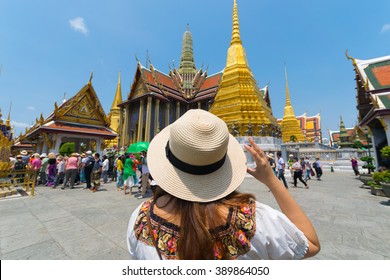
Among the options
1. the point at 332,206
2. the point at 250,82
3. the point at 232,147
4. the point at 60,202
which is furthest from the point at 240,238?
the point at 250,82

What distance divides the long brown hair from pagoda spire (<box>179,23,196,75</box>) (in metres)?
29.6

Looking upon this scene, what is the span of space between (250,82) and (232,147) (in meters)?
15.4

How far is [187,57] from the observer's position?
29.5 metres

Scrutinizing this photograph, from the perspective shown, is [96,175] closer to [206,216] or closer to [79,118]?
[206,216]

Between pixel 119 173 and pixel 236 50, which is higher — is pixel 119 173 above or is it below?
below

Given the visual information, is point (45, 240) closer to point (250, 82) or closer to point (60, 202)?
point (60, 202)

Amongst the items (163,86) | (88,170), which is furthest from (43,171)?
(163,86)

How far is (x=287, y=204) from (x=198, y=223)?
50cm

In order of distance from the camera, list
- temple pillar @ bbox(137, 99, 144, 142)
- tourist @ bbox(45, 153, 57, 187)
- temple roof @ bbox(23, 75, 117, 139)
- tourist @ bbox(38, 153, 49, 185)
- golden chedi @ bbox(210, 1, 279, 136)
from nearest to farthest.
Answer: tourist @ bbox(45, 153, 57, 187) < tourist @ bbox(38, 153, 49, 185) < temple roof @ bbox(23, 75, 117, 139) < golden chedi @ bbox(210, 1, 279, 136) < temple pillar @ bbox(137, 99, 144, 142)

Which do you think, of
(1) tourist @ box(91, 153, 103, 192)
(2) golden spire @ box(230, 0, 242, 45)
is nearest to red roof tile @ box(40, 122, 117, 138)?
(1) tourist @ box(91, 153, 103, 192)

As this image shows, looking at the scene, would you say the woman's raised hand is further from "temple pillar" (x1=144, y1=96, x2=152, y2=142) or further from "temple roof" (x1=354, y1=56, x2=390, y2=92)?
"temple pillar" (x1=144, y1=96, x2=152, y2=142)

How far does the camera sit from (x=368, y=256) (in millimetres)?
2107

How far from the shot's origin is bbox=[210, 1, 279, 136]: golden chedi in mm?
13250

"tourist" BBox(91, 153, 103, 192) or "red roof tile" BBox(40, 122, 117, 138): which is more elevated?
"red roof tile" BBox(40, 122, 117, 138)
